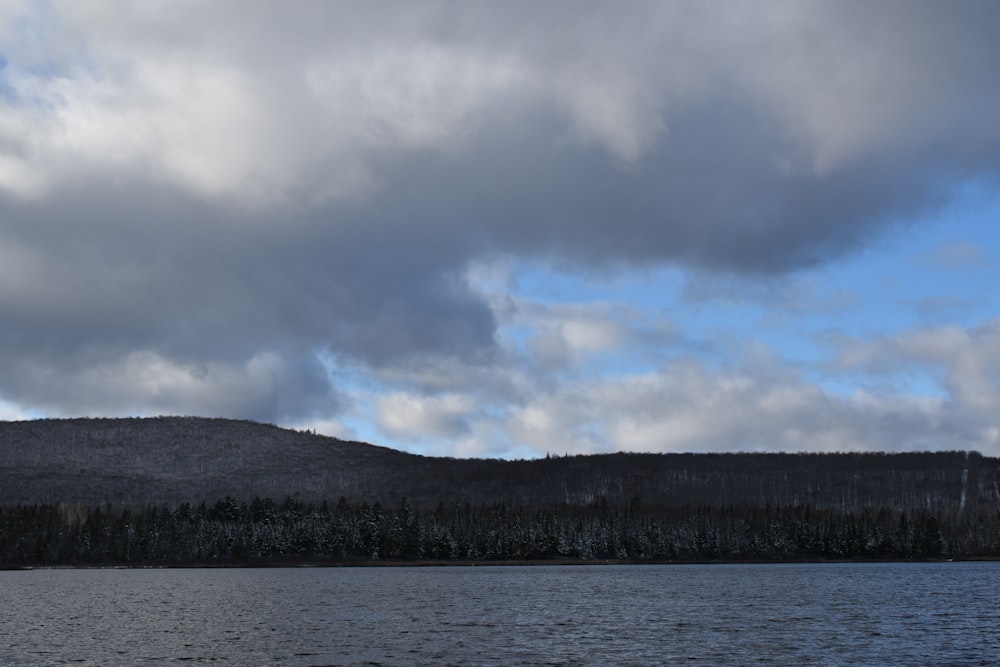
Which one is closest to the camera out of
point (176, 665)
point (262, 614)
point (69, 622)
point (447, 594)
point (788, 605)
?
point (176, 665)

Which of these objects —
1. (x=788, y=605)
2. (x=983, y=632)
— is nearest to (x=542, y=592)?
(x=788, y=605)

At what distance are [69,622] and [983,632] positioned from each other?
85.9 metres

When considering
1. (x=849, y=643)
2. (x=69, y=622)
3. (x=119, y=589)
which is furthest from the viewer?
(x=119, y=589)

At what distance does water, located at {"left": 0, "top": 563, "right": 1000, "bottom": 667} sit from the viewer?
70.8 m

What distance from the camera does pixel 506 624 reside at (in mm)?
95312

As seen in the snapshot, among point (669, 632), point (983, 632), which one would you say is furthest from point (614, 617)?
point (983, 632)

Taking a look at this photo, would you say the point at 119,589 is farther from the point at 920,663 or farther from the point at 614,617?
the point at 920,663

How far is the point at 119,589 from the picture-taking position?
160m

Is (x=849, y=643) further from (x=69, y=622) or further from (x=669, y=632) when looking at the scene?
(x=69, y=622)

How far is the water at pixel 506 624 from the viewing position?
70750 millimetres

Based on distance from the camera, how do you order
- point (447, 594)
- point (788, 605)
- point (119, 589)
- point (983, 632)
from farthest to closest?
point (119, 589) < point (447, 594) < point (788, 605) < point (983, 632)

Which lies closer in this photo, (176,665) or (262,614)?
(176,665)

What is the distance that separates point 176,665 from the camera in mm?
66000

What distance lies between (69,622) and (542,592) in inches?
2804
